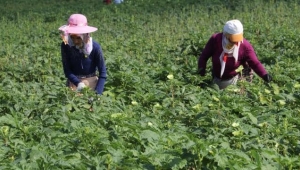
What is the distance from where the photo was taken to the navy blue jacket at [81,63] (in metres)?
6.10

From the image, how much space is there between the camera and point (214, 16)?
14.4 meters

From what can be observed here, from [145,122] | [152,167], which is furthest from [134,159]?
[145,122]

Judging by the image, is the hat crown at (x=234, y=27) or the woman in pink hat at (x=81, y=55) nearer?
the woman in pink hat at (x=81, y=55)

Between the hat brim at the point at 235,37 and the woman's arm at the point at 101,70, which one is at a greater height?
the hat brim at the point at 235,37

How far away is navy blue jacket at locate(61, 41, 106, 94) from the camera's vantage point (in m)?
6.10

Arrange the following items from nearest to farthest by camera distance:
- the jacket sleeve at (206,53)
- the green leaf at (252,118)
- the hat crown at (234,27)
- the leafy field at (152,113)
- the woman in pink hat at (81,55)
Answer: the leafy field at (152,113)
the green leaf at (252,118)
the woman in pink hat at (81,55)
the hat crown at (234,27)
the jacket sleeve at (206,53)

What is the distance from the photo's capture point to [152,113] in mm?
5762

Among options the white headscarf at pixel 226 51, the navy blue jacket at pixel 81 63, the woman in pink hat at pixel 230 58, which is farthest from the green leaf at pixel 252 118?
the navy blue jacket at pixel 81 63

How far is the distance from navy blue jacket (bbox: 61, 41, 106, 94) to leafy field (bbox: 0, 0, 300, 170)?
0.22m

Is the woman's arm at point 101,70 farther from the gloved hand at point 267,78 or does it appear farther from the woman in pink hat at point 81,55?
the gloved hand at point 267,78

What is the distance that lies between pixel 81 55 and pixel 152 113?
108 cm

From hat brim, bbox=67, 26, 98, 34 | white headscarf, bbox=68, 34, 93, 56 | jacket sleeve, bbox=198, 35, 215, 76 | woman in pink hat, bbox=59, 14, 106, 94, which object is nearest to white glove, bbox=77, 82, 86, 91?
woman in pink hat, bbox=59, 14, 106, 94

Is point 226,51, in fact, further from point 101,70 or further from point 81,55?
point 81,55

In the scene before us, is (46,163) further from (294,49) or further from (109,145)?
(294,49)
